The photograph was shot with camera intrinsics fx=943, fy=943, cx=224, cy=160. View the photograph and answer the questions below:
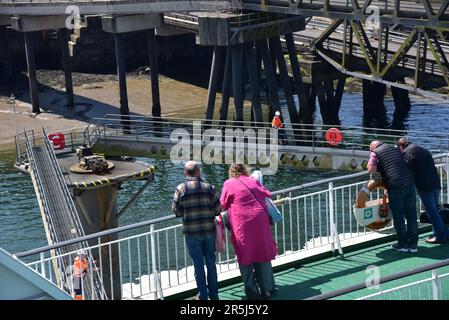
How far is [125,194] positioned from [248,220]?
1995cm

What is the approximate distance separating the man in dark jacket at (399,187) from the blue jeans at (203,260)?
7.36 ft

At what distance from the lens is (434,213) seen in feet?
→ 34.9

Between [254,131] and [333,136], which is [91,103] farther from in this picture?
[333,136]

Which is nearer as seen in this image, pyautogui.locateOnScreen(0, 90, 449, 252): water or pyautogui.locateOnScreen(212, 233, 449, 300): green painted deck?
pyautogui.locateOnScreen(212, 233, 449, 300): green painted deck

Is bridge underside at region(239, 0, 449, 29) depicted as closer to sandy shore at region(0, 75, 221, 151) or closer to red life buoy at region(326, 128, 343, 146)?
red life buoy at region(326, 128, 343, 146)

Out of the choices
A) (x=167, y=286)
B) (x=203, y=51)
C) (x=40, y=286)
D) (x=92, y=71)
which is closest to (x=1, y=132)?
(x=92, y=71)

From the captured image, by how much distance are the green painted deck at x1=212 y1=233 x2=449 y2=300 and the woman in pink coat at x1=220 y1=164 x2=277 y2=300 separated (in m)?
0.59

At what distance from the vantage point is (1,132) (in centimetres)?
3706

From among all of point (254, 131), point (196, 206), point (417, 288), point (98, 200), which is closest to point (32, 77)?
point (254, 131)

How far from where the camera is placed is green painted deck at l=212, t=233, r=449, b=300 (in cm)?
962

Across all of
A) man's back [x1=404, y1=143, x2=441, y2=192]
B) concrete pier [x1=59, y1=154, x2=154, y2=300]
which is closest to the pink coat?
man's back [x1=404, y1=143, x2=441, y2=192]

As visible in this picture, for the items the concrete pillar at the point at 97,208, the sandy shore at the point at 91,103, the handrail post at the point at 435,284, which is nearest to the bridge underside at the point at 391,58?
the sandy shore at the point at 91,103
